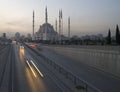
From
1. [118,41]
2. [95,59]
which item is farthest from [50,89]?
[118,41]

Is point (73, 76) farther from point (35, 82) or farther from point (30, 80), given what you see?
point (30, 80)

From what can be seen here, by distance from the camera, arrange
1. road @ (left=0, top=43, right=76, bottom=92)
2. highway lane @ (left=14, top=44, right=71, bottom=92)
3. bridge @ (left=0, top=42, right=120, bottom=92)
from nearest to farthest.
A: highway lane @ (left=14, top=44, right=71, bottom=92) < road @ (left=0, top=43, right=76, bottom=92) < bridge @ (left=0, top=42, right=120, bottom=92)

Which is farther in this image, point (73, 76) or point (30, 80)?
point (30, 80)

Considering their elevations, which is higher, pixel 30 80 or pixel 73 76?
pixel 73 76

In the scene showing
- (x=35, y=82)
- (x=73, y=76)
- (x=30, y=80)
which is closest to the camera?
(x=73, y=76)

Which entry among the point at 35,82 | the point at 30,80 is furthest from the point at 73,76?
the point at 30,80

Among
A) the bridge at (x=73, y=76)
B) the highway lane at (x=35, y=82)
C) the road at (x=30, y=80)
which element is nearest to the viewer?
the highway lane at (x=35, y=82)

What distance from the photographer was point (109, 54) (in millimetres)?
Answer: 32469

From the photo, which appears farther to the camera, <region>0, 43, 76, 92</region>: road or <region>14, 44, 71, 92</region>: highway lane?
<region>0, 43, 76, 92</region>: road

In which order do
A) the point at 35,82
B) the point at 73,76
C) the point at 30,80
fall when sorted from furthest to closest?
the point at 30,80, the point at 35,82, the point at 73,76

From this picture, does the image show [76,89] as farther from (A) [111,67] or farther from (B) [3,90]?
(A) [111,67]

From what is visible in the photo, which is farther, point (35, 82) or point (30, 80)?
point (30, 80)

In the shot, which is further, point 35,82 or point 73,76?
point 35,82

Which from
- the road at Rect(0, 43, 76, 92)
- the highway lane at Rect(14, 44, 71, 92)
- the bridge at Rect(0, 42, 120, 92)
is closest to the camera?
the highway lane at Rect(14, 44, 71, 92)
